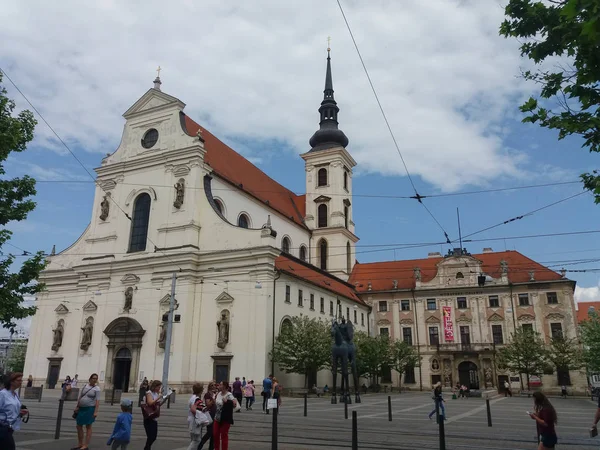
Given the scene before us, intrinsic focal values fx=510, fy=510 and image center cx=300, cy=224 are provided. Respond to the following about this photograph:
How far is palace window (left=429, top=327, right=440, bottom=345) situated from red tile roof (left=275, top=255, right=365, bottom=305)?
23.7ft

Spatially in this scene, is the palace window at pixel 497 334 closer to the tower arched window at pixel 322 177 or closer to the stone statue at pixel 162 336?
the tower arched window at pixel 322 177

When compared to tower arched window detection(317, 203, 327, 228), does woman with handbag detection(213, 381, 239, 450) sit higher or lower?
lower

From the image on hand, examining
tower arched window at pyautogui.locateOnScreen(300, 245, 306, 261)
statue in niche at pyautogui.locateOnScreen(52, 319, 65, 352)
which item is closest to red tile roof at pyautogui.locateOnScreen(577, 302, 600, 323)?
tower arched window at pyautogui.locateOnScreen(300, 245, 306, 261)

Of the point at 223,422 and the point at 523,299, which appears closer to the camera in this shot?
the point at 223,422

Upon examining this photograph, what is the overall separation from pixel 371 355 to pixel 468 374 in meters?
11.7

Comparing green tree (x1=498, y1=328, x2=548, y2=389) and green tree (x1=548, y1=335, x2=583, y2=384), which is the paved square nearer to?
green tree (x1=498, y1=328, x2=548, y2=389)

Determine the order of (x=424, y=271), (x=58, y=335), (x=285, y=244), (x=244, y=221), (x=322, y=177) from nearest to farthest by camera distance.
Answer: (x=58, y=335), (x=244, y=221), (x=285, y=244), (x=424, y=271), (x=322, y=177)

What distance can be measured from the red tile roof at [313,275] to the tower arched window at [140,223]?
434 inches

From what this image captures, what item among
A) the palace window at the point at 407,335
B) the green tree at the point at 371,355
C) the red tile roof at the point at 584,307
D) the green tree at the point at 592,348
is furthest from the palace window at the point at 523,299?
the red tile roof at the point at 584,307

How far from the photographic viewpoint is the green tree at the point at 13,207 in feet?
45.3

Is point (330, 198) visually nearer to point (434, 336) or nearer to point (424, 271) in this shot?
point (424, 271)

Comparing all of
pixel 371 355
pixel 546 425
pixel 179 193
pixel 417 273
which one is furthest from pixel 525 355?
pixel 546 425

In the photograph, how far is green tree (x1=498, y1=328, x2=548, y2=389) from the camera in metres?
Result: 42.2

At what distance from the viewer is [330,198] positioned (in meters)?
55.6
